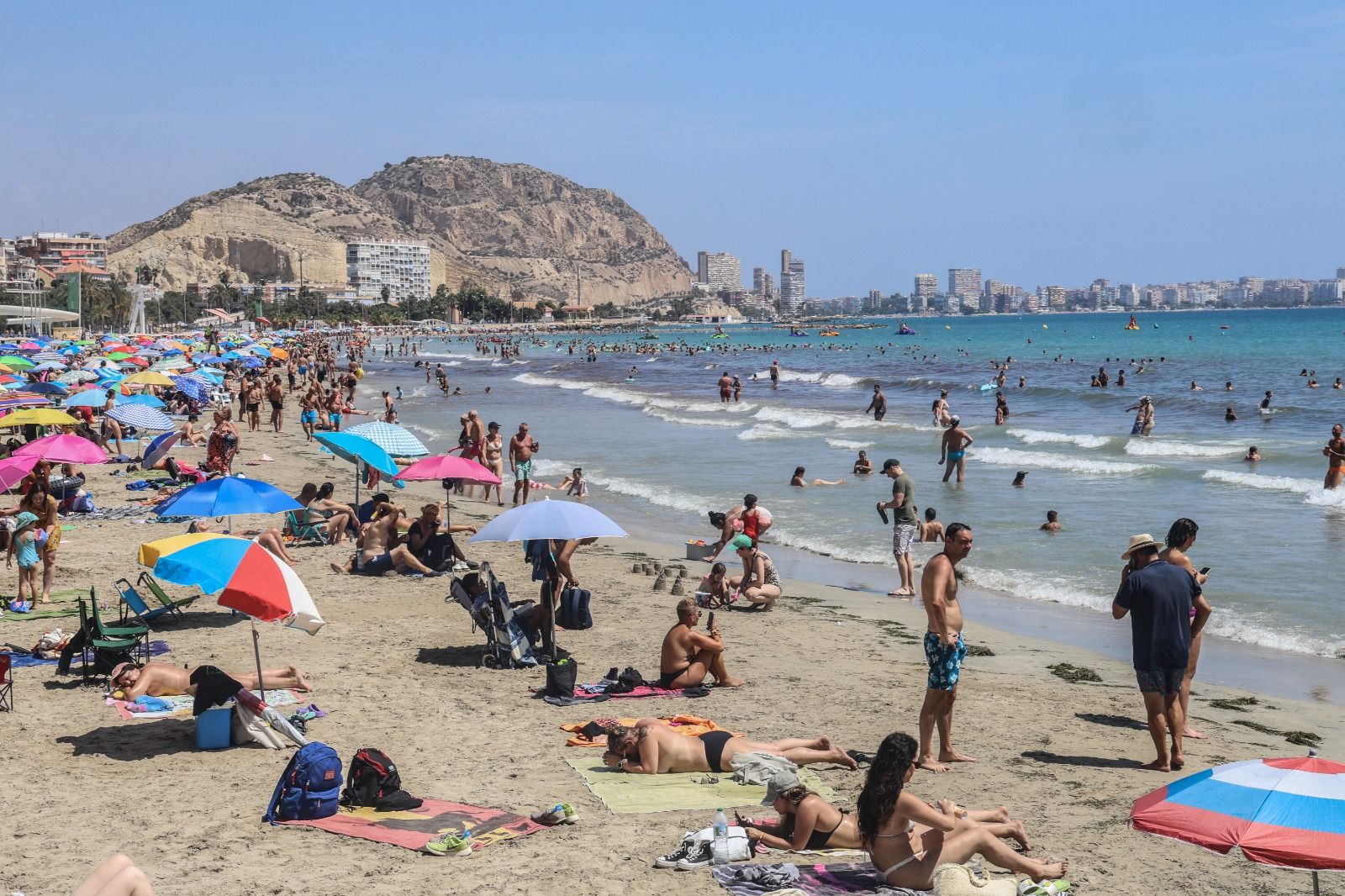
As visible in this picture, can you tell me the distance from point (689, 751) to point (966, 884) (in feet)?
7.33

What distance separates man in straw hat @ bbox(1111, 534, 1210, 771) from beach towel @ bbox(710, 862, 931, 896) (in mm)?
2149

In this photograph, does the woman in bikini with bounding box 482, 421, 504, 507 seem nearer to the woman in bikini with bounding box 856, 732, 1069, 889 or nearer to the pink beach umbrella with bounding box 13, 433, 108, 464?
the pink beach umbrella with bounding box 13, 433, 108, 464

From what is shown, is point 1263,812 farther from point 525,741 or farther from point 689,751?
point 525,741

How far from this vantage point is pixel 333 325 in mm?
138250

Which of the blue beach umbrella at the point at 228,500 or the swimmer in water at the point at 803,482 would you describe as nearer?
the blue beach umbrella at the point at 228,500

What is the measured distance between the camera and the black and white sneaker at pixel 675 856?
18.9ft

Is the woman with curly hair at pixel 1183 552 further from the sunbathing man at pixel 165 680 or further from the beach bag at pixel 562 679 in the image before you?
the sunbathing man at pixel 165 680

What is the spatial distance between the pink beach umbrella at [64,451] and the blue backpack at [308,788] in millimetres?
8342

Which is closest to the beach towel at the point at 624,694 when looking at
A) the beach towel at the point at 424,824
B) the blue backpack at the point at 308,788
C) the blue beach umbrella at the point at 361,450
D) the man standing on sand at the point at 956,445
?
the beach towel at the point at 424,824

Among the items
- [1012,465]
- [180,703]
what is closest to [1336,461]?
[1012,465]

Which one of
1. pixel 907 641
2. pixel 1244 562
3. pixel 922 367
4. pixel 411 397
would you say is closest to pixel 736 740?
pixel 907 641

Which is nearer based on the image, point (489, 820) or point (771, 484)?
point (489, 820)

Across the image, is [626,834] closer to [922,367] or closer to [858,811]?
[858,811]

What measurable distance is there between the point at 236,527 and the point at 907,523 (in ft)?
27.3
